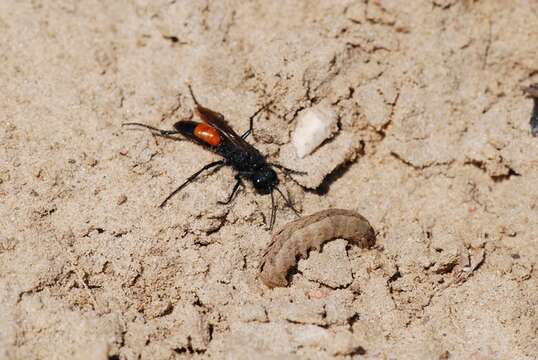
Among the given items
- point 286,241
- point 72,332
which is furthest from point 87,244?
point 286,241

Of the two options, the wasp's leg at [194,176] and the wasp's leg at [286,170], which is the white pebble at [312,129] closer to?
the wasp's leg at [286,170]

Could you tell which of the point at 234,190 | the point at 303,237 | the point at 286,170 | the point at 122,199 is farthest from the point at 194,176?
the point at 303,237

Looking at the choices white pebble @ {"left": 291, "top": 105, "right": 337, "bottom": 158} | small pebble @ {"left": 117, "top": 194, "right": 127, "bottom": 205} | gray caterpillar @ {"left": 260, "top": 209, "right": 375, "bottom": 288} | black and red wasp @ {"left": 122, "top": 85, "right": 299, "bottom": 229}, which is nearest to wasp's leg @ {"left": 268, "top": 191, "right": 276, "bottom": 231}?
black and red wasp @ {"left": 122, "top": 85, "right": 299, "bottom": 229}

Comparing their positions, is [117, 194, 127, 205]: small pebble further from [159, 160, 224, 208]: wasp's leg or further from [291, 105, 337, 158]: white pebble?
[291, 105, 337, 158]: white pebble

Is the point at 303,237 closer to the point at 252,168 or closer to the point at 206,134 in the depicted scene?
the point at 252,168

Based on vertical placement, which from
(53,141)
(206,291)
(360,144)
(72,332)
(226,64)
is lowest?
(72,332)

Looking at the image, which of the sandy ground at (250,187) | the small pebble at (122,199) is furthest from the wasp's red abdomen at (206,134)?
the small pebble at (122,199)

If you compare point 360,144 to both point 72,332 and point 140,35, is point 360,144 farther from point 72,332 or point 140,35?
point 72,332

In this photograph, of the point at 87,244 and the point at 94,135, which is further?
the point at 94,135
